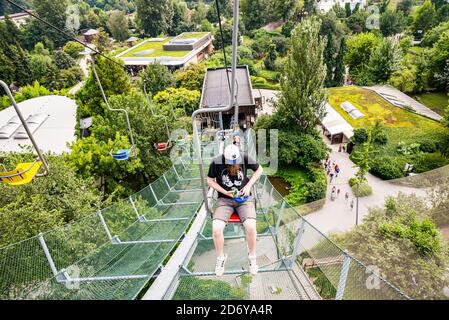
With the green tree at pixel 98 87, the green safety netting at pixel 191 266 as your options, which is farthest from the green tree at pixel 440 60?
the green safety netting at pixel 191 266

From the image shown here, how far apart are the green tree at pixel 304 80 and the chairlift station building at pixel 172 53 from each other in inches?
957

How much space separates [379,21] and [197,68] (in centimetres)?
3538

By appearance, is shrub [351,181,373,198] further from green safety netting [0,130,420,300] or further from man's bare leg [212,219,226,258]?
man's bare leg [212,219,226,258]

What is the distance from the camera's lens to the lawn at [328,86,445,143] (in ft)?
81.4

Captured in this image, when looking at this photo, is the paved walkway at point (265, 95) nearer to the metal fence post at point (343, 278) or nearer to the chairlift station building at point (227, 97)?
the chairlift station building at point (227, 97)

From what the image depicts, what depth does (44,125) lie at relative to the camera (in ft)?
71.7

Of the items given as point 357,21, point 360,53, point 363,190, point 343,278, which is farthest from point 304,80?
point 357,21

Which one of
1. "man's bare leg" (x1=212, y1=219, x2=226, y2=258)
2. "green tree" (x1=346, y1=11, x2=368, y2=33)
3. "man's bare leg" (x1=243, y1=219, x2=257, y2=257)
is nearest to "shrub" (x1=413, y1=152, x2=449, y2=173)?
"man's bare leg" (x1=243, y1=219, x2=257, y2=257)

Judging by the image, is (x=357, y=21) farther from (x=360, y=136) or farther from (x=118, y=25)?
(x=118, y=25)

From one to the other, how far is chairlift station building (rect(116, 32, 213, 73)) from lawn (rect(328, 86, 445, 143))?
22510 mm

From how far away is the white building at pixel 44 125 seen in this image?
19344 mm

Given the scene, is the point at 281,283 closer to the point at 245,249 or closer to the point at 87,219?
the point at 245,249

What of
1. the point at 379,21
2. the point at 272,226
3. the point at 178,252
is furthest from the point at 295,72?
the point at 379,21
